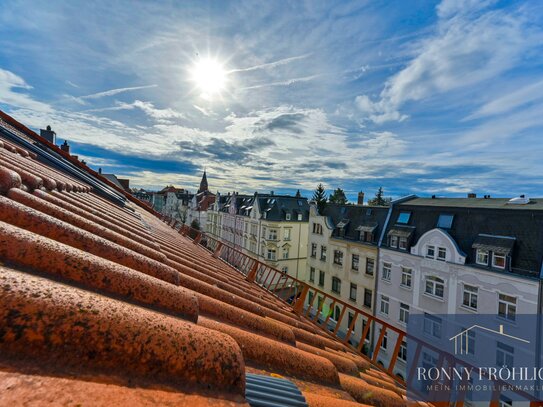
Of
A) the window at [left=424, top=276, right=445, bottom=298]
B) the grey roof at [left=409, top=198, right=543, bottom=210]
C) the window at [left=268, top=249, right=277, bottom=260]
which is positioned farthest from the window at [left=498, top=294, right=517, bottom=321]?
the window at [left=268, top=249, right=277, bottom=260]

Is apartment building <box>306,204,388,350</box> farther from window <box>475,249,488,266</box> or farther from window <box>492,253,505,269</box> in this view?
window <box>492,253,505,269</box>

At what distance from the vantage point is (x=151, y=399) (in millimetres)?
852

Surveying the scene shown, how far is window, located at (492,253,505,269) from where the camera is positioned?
38.2 ft

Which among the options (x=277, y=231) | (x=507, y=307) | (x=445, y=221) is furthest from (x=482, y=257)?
(x=277, y=231)

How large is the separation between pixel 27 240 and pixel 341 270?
20.6 m

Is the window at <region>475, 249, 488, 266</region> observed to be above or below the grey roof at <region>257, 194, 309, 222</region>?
below

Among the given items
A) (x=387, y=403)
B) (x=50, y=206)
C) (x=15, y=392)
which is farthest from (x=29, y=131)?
(x=387, y=403)

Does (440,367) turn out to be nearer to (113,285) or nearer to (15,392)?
(113,285)

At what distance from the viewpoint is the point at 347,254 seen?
19656 millimetres

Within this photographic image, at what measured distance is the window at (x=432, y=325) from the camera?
1373 centimetres

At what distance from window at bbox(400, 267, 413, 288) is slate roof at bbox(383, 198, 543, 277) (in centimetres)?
184

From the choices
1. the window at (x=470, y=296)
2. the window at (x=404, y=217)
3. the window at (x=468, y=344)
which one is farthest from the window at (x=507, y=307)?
the window at (x=404, y=217)

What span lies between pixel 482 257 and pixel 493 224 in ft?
5.83

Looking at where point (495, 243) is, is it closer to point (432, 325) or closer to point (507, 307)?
point (507, 307)
